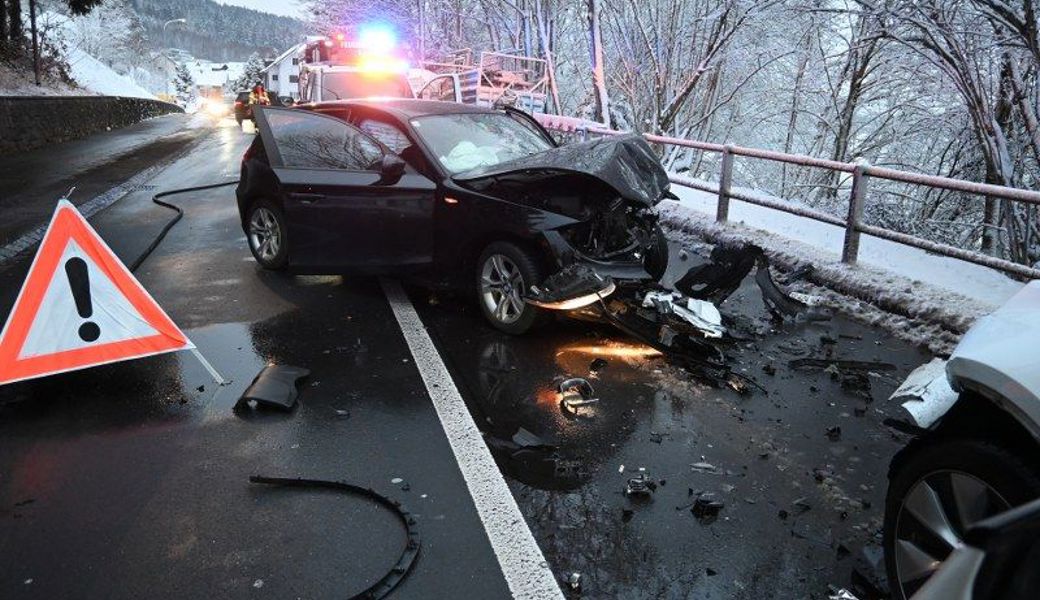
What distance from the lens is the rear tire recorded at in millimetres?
5031

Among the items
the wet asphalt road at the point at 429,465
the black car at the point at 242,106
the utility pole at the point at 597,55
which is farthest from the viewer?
the black car at the point at 242,106

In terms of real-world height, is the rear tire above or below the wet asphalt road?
above

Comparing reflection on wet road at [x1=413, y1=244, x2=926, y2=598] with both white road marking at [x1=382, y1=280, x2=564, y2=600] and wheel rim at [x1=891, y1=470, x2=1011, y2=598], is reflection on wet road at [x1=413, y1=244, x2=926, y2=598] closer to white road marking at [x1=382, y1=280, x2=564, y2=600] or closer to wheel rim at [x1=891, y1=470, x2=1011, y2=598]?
white road marking at [x1=382, y1=280, x2=564, y2=600]

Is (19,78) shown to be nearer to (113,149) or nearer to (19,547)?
(113,149)

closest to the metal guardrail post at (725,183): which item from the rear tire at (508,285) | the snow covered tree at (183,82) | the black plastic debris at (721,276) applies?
the black plastic debris at (721,276)

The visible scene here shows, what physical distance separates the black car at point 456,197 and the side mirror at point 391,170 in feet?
0.04

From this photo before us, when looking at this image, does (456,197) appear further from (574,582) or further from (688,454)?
(574,582)

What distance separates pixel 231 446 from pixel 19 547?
100cm

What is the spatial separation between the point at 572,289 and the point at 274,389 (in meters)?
1.99

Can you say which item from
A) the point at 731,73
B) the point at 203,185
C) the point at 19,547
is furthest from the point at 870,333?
the point at 731,73

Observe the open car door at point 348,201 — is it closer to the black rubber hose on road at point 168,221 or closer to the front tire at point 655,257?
the front tire at point 655,257

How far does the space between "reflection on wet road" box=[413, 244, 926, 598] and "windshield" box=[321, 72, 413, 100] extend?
1034 centimetres

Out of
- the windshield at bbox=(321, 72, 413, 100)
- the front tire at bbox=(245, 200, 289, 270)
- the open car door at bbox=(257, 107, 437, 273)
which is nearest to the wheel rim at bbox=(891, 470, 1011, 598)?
the open car door at bbox=(257, 107, 437, 273)

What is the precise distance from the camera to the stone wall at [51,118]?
16.1 meters
